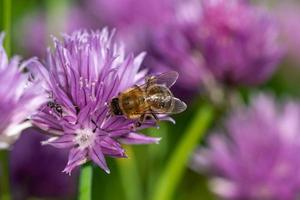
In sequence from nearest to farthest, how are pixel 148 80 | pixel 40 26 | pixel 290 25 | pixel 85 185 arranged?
pixel 85 185
pixel 148 80
pixel 40 26
pixel 290 25

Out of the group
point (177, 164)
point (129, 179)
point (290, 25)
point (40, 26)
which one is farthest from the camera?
point (290, 25)

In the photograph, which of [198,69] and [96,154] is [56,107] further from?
[198,69]

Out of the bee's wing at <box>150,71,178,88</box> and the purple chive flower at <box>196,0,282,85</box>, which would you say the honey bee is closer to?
the bee's wing at <box>150,71,178,88</box>

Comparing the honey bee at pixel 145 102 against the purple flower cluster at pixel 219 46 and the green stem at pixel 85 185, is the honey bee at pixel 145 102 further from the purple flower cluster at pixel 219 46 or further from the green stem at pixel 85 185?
the purple flower cluster at pixel 219 46

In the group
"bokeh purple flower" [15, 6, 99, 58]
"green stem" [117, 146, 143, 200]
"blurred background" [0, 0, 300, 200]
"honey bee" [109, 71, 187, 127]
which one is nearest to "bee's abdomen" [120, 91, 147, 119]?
"honey bee" [109, 71, 187, 127]

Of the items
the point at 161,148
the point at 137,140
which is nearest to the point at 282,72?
the point at 161,148

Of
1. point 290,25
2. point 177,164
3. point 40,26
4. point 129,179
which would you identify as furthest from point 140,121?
point 290,25
